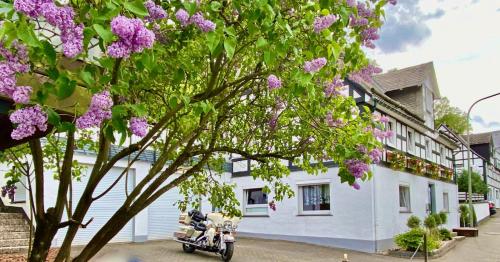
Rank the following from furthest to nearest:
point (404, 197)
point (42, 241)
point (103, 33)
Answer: point (404, 197) → point (42, 241) → point (103, 33)

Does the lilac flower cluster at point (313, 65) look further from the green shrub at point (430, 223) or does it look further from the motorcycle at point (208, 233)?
the green shrub at point (430, 223)

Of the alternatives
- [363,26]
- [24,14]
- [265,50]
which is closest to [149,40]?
[24,14]

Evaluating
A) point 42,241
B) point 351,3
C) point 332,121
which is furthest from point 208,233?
point 351,3

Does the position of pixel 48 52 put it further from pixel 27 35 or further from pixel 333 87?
pixel 333 87

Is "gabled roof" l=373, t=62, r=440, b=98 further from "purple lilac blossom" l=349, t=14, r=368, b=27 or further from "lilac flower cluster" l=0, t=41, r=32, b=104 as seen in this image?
"lilac flower cluster" l=0, t=41, r=32, b=104

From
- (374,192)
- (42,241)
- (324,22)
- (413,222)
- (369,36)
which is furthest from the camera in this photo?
(413,222)

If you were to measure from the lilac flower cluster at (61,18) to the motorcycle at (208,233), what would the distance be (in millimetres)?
11866

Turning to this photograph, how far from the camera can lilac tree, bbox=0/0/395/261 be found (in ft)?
8.96

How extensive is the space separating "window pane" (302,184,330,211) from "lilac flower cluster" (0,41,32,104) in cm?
1781

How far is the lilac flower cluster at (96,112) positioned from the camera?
2.85 meters

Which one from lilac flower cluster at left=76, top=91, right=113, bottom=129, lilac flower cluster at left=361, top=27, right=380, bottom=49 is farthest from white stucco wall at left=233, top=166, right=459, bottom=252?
lilac flower cluster at left=76, top=91, right=113, bottom=129

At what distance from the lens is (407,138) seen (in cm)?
2278

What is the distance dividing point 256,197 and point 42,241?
59.4 ft

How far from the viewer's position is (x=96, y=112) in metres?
2.90
